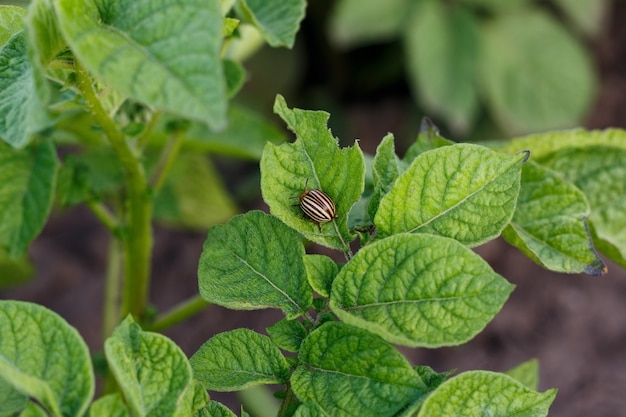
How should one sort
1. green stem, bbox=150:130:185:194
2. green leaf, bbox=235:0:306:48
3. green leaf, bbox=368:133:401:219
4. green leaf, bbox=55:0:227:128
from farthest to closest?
green stem, bbox=150:130:185:194 → green leaf, bbox=235:0:306:48 → green leaf, bbox=368:133:401:219 → green leaf, bbox=55:0:227:128

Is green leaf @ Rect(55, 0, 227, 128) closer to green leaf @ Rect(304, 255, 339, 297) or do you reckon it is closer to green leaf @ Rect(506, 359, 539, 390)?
green leaf @ Rect(304, 255, 339, 297)

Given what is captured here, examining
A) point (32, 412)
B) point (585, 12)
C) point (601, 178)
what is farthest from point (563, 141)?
point (585, 12)

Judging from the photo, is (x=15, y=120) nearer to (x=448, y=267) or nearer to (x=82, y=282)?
(x=448, y=267)

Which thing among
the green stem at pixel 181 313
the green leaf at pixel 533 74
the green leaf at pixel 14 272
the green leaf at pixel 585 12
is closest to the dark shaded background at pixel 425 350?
the green leaf at pixel 533 74

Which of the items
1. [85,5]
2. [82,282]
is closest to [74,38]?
[85,5]

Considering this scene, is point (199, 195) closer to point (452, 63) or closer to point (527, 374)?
point (452, 63)

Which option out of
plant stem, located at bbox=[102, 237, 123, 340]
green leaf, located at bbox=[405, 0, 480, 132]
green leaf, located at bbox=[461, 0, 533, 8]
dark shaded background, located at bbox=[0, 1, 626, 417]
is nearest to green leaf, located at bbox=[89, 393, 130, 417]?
plant stem, located at bbox=[102, 237, 123, 340]
